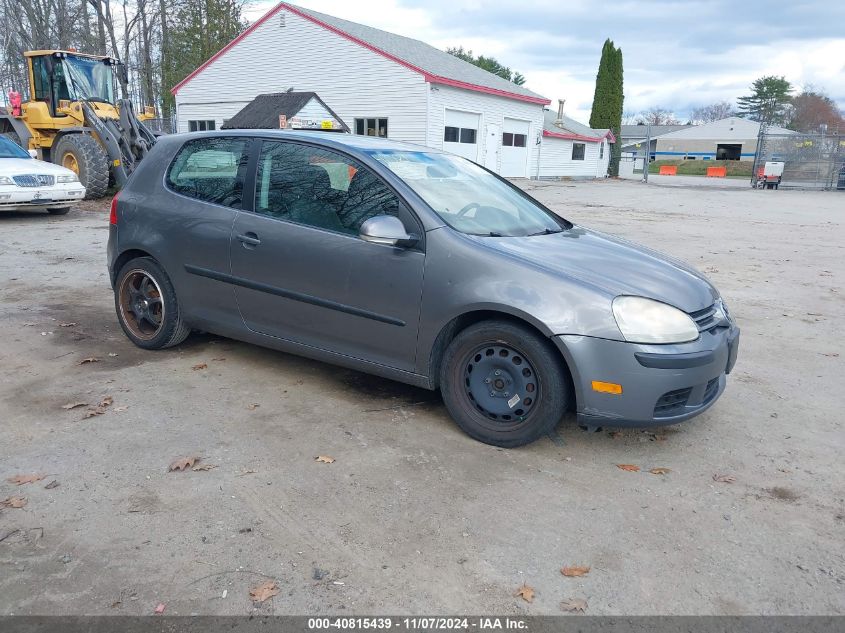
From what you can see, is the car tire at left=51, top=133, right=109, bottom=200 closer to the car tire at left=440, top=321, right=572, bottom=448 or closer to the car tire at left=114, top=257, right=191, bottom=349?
the car tire at left=114, top=257, right=191, bottom=349

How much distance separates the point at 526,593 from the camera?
2.55 metres

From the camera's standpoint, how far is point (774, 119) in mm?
92188

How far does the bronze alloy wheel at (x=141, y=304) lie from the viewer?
199 inches

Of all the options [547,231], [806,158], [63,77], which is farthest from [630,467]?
[806,158]

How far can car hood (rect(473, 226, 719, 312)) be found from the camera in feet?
11.8

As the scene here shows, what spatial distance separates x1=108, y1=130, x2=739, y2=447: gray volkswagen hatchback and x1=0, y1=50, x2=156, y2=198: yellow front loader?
11248mm

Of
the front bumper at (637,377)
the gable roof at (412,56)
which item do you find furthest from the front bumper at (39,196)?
the gable roof at (412,56)

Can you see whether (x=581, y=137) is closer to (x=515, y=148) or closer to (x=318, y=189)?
(x=515, y=148)

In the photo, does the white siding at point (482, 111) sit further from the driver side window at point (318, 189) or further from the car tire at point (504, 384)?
the car tire at point (504, 384)

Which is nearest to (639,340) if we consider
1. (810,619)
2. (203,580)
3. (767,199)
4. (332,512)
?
(810,619)

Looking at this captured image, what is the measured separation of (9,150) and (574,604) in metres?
14.2

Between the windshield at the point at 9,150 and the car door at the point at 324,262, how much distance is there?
10919mm

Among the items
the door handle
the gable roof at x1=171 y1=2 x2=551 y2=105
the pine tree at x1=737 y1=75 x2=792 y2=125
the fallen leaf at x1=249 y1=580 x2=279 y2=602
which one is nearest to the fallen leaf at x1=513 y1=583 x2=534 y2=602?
the fallen leaf at x1=249 y1=580 x2=279 y2=602

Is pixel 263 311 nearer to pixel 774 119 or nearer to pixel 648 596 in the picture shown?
pixel 648 596
